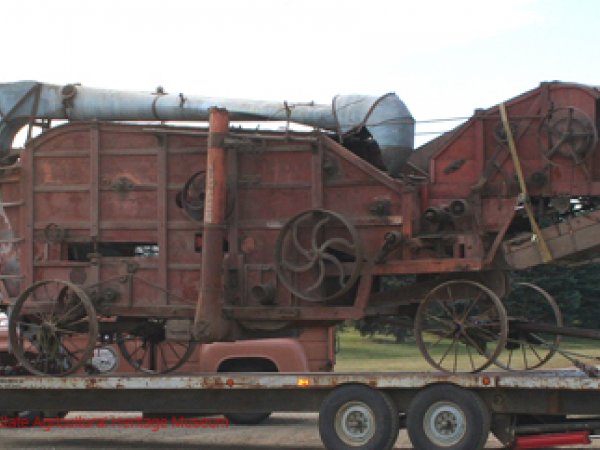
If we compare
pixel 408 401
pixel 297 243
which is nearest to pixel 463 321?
pixel 408 401

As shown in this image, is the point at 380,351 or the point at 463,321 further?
the point at 380,351

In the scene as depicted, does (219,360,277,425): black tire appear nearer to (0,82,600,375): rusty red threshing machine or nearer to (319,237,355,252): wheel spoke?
(0,82,600,375): rusty red threshing machine

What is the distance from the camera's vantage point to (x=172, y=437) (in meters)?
14.2

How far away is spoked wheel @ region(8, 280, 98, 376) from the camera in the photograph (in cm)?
1270

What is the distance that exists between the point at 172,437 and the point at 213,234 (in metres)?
3.51

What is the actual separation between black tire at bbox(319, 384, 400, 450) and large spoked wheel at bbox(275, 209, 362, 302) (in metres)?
1.23

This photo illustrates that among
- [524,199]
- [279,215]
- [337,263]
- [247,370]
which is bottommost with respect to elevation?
[247,370]

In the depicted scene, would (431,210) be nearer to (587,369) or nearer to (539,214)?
(539,214)

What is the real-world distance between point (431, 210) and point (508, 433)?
8.44 ft

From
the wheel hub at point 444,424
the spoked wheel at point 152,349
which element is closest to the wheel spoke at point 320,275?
the wheel hub at point 444,424

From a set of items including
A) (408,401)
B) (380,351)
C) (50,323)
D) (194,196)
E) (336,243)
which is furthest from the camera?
(380,351)

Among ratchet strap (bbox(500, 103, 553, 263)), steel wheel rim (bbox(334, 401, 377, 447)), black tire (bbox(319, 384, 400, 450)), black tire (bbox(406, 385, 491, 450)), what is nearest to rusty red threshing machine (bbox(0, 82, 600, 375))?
ratchet strap (bbox(500, 103, 553, 263))

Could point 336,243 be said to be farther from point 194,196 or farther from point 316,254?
point 194,196

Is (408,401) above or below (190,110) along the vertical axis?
below
